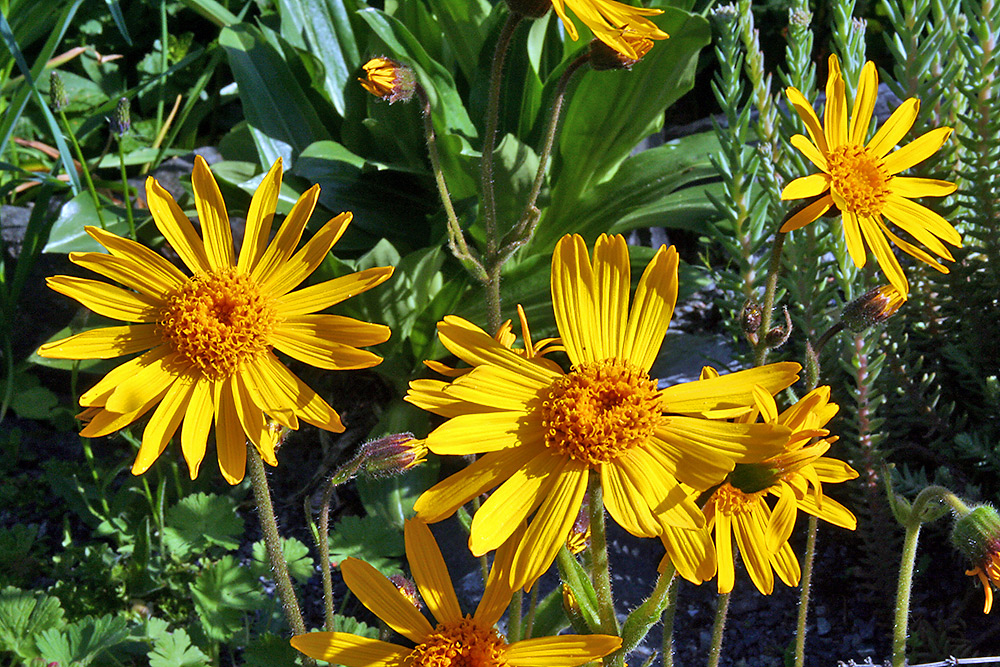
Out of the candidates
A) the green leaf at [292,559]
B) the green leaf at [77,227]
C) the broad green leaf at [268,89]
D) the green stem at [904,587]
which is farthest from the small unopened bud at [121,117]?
the green stem at [904,587]

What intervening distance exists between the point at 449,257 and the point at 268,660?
164 centimetres

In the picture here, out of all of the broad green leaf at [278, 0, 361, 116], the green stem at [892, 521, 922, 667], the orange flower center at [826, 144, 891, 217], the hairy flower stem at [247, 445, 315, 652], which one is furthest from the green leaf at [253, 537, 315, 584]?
the broad green leaf at [278, 0, 361, 116]

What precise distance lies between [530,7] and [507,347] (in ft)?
2.43

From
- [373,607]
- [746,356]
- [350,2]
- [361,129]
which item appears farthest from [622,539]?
[350,2]

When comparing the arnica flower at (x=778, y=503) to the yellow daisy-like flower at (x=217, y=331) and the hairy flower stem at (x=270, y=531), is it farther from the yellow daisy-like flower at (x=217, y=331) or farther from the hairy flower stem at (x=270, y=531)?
the hairy flower stem at (x=270, y=531)

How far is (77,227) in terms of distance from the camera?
2.89 metres

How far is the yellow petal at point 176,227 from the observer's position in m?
1.52

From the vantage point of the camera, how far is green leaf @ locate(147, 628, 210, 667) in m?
1.62

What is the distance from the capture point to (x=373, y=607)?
129cm

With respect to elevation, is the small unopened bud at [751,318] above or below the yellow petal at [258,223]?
below

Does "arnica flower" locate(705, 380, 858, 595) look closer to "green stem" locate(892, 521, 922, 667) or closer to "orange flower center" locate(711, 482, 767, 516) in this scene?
"orange flower center" locate(711, 482, 767, 516)

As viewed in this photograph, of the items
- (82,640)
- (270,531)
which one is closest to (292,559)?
(82,640)

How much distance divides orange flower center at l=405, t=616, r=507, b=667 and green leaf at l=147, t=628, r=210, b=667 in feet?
2.07

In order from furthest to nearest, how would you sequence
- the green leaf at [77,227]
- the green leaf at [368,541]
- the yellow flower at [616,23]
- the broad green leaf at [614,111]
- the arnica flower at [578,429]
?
the green leaf at [77,227]
the broad green leaf at [614,111]
the green leaf at [368,541]
the yellow flower at [616,23]
the arnica flower at [578,429]
